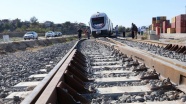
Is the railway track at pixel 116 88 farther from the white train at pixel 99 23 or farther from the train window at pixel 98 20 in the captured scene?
the train window at pixel 98 20

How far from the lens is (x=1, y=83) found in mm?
6539

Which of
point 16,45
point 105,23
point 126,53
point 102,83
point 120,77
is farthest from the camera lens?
point 105,23

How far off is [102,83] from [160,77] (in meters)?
1.05

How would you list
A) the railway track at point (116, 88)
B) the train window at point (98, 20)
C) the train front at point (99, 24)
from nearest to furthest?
1. the railway track at point (116, 88)
2. the train front at point (99, 24)
3. the train window at point (98, 20)

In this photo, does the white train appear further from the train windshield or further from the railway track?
the railway track

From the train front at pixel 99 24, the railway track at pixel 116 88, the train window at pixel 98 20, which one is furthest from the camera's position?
the train window at pixel 98 20

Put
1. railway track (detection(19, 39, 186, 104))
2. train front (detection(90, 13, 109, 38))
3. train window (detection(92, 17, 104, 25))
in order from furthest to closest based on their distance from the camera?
1. train window (detection(92, 17, 104, 25))
2. train front (detection(90, 13, 109, 38))
3. railway track (detection(19, 39, 186, 104))

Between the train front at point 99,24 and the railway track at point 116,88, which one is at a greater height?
the train front at point 99,24

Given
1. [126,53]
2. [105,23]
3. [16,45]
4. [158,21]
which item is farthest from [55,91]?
[158,21]

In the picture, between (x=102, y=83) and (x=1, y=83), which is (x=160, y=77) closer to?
(x=102, y=83)

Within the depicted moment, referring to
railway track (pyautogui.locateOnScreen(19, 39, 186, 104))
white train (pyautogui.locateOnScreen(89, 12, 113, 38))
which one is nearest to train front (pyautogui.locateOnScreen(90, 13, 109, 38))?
white train (pyautogui.locateOnScreen(89, 12, 113, 38))

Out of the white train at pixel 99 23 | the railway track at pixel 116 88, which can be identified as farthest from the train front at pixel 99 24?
the railway track at pixel 116 88

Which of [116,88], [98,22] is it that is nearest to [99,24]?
[98,22]

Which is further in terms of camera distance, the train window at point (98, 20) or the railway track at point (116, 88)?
the train window at point (98, 20)
